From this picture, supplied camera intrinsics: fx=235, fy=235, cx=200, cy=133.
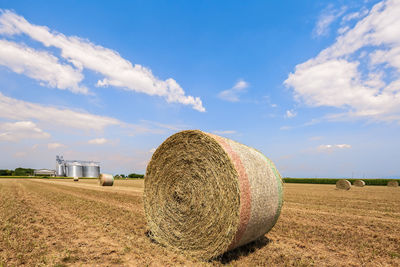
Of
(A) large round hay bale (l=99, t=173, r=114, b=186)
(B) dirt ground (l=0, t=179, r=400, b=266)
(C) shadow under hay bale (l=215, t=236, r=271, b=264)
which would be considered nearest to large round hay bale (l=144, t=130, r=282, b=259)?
(C) shadow under hay bale (l=215, t=236, r=271, b=264)

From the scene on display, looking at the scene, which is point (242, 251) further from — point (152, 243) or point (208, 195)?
point (152, 243)

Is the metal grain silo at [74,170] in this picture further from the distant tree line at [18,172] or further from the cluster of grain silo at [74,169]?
the distant tree line at [18,172]

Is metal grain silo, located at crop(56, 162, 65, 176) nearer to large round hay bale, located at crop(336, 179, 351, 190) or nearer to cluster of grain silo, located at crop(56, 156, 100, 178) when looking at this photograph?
cluster of grain silo, located at crop(56, 156, 100, 178)

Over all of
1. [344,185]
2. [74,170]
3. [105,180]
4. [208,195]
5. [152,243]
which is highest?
[208,195]

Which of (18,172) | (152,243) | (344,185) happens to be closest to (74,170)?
(18,172)

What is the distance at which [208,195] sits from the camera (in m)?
4.95

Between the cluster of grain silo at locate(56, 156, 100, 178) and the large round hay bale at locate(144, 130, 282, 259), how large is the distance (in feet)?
306

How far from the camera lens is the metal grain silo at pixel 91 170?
291 feet

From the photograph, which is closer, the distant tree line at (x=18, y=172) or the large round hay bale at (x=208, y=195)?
the large round hay bale at (x=208, y=195)

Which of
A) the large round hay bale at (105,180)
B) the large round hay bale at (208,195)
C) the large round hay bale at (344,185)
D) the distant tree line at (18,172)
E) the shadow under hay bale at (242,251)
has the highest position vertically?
the large round hay bale at (208,195)

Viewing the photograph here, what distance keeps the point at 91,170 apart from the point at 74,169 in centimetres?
580

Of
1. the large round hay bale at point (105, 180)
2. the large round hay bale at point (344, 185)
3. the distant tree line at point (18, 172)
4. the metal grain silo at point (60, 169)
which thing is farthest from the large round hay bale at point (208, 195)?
the distant tree line at point (18, 172)

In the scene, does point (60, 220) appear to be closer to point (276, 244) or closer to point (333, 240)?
point (276, 244)

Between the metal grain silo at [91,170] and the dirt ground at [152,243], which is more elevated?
the dirt ground at [152,243]
